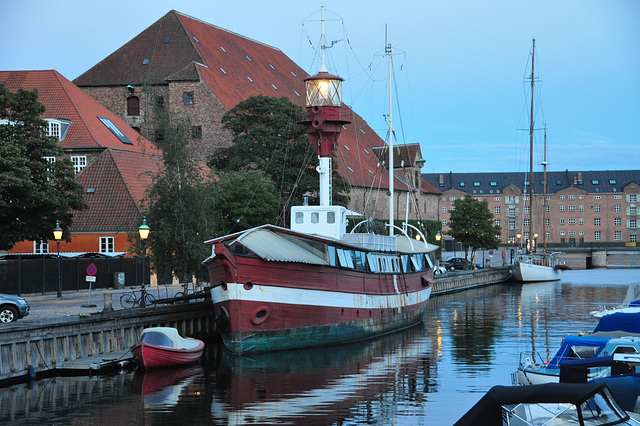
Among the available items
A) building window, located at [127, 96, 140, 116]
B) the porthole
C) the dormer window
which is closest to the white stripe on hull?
the porthole

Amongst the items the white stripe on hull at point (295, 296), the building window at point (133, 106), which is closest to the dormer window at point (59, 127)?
the building window at point (133, 106)

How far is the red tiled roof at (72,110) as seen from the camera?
2256 inches

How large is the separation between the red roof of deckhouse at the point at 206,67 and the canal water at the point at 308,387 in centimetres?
3499

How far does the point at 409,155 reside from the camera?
323 feet

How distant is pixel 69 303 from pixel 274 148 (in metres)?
26.1

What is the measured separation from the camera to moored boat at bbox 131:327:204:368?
2680 cm

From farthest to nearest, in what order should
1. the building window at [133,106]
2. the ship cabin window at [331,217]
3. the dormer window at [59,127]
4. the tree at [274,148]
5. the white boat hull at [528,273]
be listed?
the white boat hull at [528,273], the building window at [133,106], the tree at [274,148], the dormer window at [59,127], the ship cabin window at [331,217]

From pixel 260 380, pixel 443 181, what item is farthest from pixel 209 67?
pixel 443 181

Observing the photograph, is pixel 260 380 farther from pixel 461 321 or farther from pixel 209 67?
pixel 209 67

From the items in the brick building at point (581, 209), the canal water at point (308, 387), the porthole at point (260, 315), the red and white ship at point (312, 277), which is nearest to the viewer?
the canal water at point (308, 387)

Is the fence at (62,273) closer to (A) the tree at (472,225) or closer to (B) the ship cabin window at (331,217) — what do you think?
(B) the ship cabin window at (331,217)

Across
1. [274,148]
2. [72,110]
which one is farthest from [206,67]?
[72,110]

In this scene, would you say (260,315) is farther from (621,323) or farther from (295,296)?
(621,323)

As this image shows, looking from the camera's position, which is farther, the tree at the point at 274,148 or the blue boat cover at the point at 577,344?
the tree at the point at 274,148
